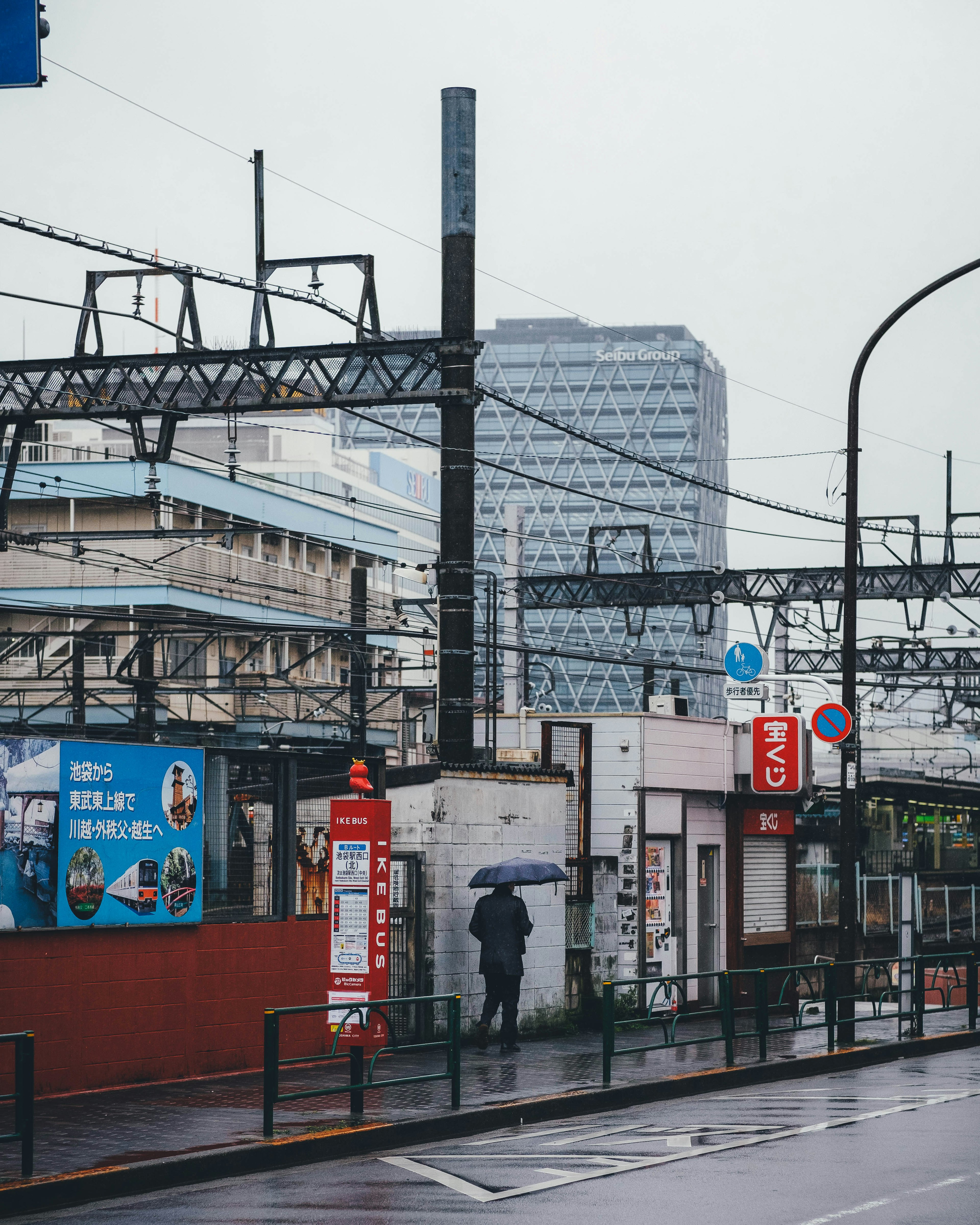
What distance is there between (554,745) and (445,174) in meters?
7.39

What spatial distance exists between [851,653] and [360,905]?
10167 millimetres

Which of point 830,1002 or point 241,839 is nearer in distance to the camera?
point 241,839

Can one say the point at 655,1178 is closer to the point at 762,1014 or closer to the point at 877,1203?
the point at 877,1203

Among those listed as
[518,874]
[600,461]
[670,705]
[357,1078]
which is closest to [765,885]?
[670,705]

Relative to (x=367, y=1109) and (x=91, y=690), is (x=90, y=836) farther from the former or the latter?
(x=91, y=690)

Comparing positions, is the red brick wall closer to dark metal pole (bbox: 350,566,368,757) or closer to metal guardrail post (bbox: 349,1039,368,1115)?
metal guardrail post (bbox: 349,1039,368,1115)

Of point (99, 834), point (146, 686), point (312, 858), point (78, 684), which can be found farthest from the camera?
point (78, 684)

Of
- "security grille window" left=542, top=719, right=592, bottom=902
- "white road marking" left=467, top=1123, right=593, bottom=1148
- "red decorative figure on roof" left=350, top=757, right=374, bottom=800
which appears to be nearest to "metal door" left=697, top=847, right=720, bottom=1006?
"security grille window" left=542, top=719, right=592, bottom=902

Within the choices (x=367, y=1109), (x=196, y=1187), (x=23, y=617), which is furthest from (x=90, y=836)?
(x=23, y=617)

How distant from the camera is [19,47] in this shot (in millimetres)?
10445

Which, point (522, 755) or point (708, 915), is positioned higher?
point (522, 755)

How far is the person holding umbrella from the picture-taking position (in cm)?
1867

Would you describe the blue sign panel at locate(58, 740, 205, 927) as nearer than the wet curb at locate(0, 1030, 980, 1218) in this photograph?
No

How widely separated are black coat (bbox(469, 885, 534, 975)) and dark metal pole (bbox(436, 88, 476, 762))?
201 cm
